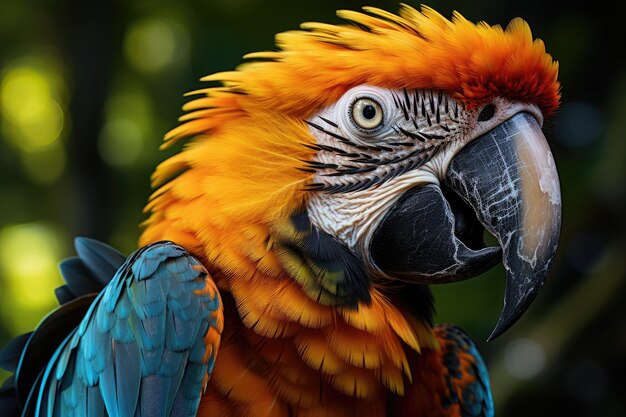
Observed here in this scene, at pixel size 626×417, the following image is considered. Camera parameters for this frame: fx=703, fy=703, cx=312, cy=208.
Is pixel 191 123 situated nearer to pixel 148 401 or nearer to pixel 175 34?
pixel 148 401

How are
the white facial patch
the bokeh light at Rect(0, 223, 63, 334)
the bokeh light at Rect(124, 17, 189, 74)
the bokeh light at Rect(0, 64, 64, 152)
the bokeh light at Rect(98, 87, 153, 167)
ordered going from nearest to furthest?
1. the white facial patch
2. the bokeh light at Rect(124, 17, 189, 74)
3. the bokeh light at Rect(98, 87, 153, 167)
4. the bokeh light at Rect(0, 64, 64, 152)
5. the bokeh light at Rect(0, 223, 63, 334)

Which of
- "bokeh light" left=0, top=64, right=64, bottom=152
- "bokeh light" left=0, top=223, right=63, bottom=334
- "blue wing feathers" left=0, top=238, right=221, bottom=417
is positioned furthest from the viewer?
"bokeh light" left=0, top=223, right=63, bottom=334

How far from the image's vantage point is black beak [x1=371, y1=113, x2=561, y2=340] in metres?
1.63

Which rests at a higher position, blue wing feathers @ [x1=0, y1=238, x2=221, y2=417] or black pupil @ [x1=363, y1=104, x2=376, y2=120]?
black pupil @ [x1=363, y1=104, x2=376, y2=120]

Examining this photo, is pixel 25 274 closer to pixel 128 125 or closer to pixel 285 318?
pixel 128 125

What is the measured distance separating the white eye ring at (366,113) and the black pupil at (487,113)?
0.81 ft

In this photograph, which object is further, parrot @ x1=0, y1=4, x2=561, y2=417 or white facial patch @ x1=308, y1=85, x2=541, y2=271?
white facial patch @ x1=308, y1=85, x2=541, y2=271

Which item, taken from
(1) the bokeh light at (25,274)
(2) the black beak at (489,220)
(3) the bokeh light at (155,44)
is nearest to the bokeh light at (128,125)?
(3) the bokeh light at (155,44)

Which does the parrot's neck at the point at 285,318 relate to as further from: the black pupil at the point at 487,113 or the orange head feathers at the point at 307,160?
the black pupil at the point at 487,113

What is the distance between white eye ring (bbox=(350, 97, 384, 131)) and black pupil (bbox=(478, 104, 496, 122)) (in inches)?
9.7

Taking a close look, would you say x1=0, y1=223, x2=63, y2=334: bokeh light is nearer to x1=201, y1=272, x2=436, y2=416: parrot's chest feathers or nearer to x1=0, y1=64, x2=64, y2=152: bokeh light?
x1=0, y1=64, x2=64, y2=152: bokeh light

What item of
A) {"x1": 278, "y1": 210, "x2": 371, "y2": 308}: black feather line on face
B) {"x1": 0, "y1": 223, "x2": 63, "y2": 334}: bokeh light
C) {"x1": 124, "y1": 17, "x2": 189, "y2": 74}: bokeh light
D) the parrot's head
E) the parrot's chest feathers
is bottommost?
{"x1": 0, "y1": 223, "x2": 63, "y2": 334}: bokeh light

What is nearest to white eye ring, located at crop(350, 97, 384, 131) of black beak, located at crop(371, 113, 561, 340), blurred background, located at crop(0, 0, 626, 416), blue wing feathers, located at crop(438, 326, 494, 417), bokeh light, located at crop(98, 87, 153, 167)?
black beak, located at crop(371, 113, 561, 340)

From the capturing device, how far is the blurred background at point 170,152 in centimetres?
380
